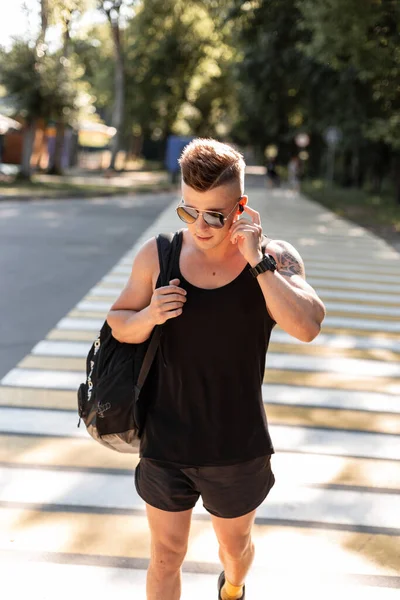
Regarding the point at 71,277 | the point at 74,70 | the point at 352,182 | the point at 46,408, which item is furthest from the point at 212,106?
the point at 46,408

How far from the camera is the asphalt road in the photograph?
785 centimetres

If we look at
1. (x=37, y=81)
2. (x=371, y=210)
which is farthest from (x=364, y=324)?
(x=37, y=81)

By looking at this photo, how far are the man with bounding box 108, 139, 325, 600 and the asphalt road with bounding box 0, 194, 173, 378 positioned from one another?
3.92m

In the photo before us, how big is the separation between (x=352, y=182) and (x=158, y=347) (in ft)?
137

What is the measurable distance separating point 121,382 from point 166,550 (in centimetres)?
53

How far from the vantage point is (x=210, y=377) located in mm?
2383

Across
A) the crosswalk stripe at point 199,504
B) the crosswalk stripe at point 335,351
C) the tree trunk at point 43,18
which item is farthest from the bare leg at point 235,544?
the tree trunk at point 43,18

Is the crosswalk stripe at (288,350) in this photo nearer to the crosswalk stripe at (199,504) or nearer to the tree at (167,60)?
the crosswalk stripe at (199,504)

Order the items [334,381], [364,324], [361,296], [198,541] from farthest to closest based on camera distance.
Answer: [361,296], [364,324], [334,381], [198,541]

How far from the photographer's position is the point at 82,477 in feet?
13.9

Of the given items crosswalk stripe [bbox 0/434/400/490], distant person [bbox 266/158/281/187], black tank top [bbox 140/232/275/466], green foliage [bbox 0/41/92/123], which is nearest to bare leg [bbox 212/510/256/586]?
black tank top [bbox 140/232/275/466]

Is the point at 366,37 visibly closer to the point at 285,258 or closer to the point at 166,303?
the point at 285,258

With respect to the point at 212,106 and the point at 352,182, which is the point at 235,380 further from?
the point at 212,106

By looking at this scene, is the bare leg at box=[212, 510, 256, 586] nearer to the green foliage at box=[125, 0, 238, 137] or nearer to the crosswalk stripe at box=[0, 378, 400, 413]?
the crosswalk stripe at box=[0, 378, 400, 413]
